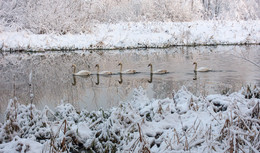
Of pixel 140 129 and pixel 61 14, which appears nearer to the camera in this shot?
pixel 140 129

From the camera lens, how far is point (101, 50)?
20750 mm

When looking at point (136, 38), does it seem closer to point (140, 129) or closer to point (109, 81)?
point (109, 81)

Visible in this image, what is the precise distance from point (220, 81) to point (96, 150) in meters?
6.60

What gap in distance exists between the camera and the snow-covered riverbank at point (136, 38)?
2111cm

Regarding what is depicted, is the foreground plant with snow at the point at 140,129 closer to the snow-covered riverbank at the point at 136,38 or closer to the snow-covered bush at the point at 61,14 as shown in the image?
A: the snow-covered riverbank at the point at 136,38

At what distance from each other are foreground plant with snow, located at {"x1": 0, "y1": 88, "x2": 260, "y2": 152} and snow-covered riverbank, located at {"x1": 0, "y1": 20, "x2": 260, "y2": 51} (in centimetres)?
1614

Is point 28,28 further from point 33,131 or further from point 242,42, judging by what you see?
point 33,131

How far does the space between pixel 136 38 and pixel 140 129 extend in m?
20.3

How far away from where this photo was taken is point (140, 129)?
11.5ft

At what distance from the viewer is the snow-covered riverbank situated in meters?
21.1

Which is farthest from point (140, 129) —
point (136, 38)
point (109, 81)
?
point (136, 38)

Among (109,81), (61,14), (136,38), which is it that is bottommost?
(109,81)

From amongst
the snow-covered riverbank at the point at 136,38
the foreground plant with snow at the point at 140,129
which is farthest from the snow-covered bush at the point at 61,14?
the foreground plant with snow at the point at 140,129

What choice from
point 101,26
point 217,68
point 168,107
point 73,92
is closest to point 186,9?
point 101,26
